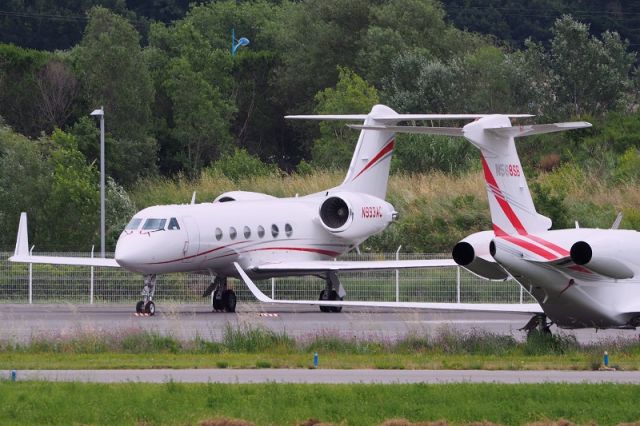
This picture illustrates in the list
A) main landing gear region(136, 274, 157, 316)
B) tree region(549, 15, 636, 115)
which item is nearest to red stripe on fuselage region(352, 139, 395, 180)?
main landing gear region(136, 274, 157, 316)

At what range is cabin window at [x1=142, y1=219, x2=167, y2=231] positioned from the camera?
32.4 metres

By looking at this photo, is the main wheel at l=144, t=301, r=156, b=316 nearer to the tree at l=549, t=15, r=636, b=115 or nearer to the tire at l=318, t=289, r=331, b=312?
the tire at l=318, t=289, r=331, b=312

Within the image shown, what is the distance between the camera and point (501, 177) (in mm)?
22797

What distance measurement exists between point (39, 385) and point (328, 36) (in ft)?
198

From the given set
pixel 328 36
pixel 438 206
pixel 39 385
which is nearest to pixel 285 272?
pixel 438 206

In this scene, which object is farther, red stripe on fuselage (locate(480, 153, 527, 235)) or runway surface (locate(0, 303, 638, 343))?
runway surface (locate(0, 303, 638, 343))

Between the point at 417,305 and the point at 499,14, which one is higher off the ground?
the point at 499,14

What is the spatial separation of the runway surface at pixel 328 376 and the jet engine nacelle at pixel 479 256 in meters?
3.60

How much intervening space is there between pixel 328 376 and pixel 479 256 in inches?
220

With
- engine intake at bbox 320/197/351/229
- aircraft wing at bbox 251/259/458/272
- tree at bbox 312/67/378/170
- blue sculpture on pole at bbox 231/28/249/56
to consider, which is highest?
blue sculpture on pole at bbox 231/28/249/56

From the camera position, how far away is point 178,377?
60.1 feet

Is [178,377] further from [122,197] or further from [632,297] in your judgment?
[122,197]

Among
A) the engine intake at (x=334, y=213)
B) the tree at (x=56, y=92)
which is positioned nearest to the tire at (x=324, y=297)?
the engine intake at (x=334, y=213)

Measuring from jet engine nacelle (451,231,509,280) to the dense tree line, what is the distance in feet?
85.6
